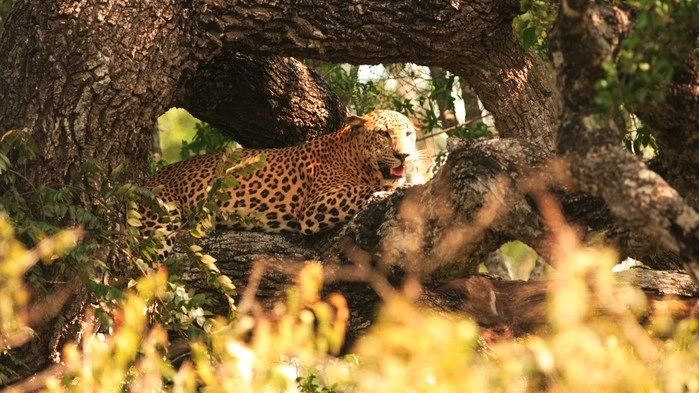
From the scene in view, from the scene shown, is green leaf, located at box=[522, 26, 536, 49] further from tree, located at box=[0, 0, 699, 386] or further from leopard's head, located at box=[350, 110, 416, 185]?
leopard's head, located at box=[350, 110, 416, 185]

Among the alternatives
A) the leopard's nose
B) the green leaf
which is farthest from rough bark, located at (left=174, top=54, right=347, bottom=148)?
the green leaf

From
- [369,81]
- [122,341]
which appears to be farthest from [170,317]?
[369,81]

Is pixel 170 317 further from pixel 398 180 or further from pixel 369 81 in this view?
pixel 369 81

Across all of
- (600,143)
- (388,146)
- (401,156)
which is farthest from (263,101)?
(600,143)

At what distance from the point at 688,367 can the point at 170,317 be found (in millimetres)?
3262

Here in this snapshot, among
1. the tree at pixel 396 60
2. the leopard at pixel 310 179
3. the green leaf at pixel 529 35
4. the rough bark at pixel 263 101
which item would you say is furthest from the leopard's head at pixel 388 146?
the green leaf at pixel 529 35

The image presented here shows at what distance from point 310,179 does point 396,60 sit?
151 centimetres

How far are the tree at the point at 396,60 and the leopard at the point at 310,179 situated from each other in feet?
1.27

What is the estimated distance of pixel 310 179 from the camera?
33.5 feet

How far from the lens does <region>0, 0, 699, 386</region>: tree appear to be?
229 inches

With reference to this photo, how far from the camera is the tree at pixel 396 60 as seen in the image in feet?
19.1

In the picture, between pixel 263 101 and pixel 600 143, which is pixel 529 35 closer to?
pixel 263 101

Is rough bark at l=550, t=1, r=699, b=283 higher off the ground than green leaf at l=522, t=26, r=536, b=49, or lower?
higher

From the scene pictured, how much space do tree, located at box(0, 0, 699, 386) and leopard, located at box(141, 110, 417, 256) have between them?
0.39 meters
